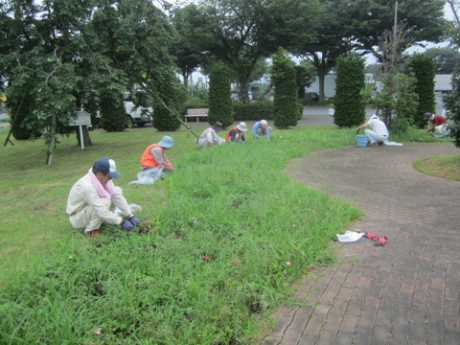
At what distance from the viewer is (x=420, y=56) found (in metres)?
15.7

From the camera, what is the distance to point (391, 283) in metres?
3.39

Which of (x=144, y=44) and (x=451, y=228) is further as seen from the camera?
(x=144, y=44)

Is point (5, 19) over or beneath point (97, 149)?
over

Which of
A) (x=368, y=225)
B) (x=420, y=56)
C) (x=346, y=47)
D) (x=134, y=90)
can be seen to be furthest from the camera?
(x=346, y=47)

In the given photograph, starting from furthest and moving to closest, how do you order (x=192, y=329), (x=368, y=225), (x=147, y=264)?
(x=368, y=225)
(x=147, y=264)
(x=192, y=329)

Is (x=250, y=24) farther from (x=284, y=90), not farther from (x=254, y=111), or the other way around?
(x=284, y=90)

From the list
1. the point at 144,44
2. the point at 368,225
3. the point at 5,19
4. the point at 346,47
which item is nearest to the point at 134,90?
the point at 144,44

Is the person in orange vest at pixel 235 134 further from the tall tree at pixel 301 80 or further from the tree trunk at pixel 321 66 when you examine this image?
the tall tree at pixel 301 80

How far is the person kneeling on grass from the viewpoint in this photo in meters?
4.24

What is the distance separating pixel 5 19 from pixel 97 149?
15.4 ft

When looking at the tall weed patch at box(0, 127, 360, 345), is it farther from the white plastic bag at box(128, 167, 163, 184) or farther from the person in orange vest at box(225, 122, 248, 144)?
the person in orange vest at box(225, 122, 248, 144)

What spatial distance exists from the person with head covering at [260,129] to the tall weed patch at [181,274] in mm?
7326

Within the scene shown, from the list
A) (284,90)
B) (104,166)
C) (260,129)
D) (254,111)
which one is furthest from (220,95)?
(104,166)

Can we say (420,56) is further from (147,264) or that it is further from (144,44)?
(147,264)
